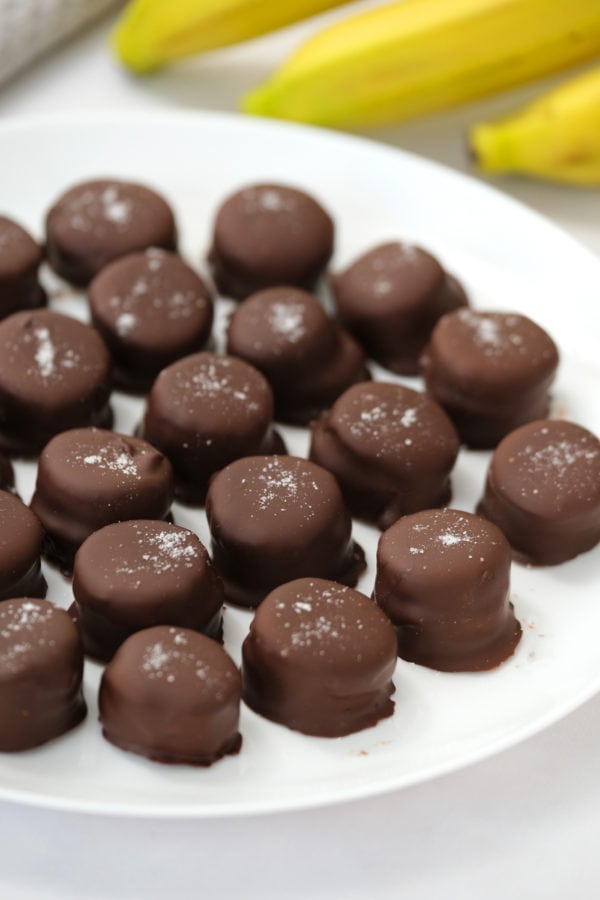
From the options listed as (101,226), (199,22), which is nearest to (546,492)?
(101,226)

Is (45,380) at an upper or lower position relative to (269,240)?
upper

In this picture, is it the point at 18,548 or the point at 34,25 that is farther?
the point at 34,25

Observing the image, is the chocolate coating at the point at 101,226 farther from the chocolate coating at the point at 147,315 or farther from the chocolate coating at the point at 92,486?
the chocolate coating at the point at 92,486

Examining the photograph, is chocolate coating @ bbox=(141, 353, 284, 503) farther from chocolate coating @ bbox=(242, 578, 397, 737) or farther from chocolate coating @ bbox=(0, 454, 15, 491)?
chocolate coating @ bbox=(242, 578, 397, 737)

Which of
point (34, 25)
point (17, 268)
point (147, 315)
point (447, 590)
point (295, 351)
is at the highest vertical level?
point (34, 25)

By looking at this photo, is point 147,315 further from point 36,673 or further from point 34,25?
point 34,25

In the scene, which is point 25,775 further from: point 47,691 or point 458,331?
point 458,331

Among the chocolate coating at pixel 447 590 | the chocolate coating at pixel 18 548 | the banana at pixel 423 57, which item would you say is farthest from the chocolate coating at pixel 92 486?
the banana at pixel 423 57
